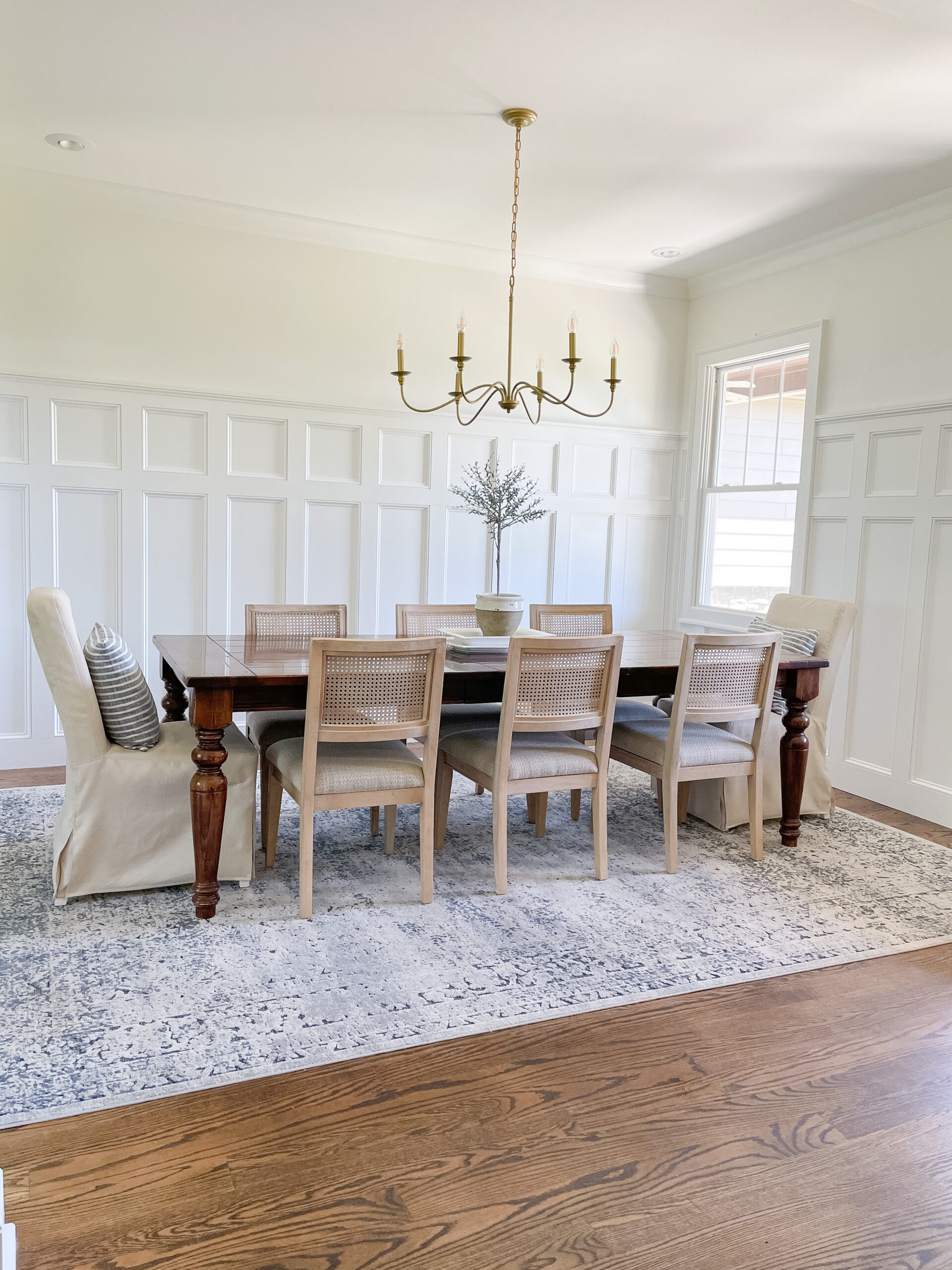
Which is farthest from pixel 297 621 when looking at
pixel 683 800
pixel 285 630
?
pixel 683 800

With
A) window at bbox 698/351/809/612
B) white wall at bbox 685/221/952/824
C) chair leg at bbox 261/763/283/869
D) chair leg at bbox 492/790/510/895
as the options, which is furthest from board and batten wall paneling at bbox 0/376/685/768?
chair leg at bbox 492/790/510/895

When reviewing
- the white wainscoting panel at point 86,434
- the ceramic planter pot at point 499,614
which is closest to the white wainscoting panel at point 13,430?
the white wainscoting panel at point 86,434

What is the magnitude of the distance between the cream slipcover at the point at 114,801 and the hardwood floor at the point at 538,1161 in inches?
44.5

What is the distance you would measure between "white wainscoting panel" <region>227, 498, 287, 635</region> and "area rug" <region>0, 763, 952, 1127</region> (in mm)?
Answer: 1431

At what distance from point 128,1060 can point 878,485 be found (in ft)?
13.1

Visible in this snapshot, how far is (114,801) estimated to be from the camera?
2.91m

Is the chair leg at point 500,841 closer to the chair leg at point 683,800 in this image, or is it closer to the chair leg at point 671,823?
the chair leg at point 671,823

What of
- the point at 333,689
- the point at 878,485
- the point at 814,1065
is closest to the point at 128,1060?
the point at 333,689

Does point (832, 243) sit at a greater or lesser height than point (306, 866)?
greater

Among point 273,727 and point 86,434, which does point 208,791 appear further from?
point 86,434

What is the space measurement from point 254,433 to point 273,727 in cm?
196

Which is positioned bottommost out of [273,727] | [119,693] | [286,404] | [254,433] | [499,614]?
[273,727]

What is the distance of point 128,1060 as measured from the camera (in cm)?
208

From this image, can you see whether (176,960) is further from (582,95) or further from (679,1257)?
(582,95)
